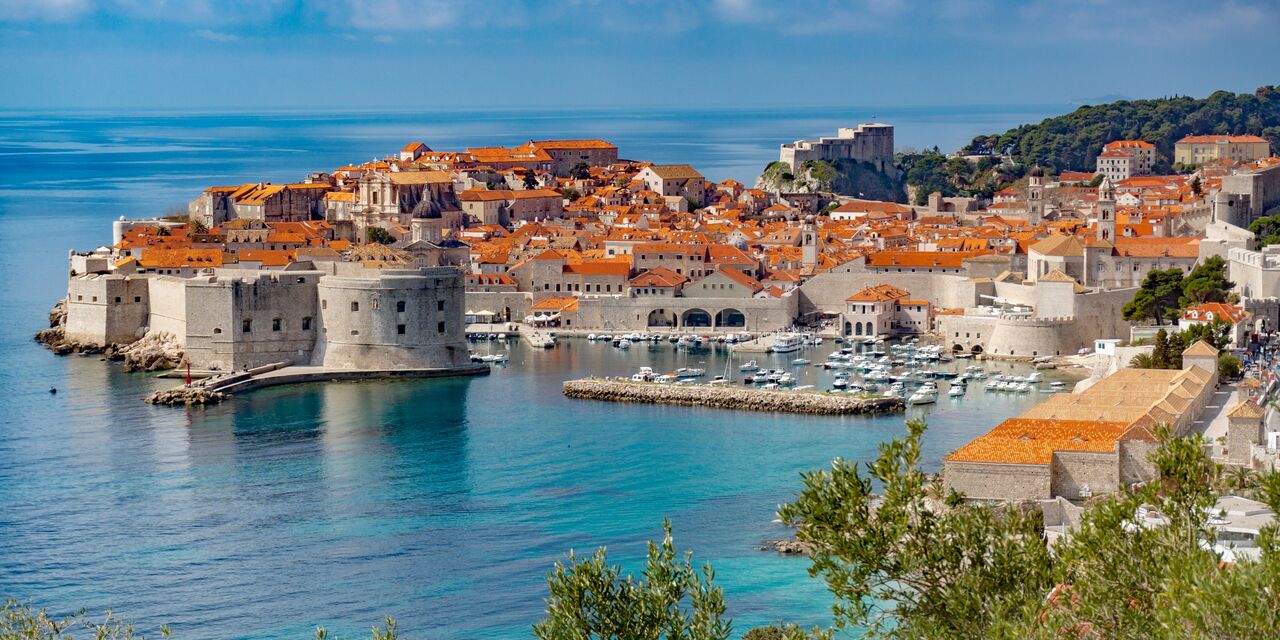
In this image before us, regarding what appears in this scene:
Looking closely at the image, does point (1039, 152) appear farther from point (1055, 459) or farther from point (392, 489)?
point (1055, 459)

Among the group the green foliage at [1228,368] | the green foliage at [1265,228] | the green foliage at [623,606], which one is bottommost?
the green foliage at [623,606]

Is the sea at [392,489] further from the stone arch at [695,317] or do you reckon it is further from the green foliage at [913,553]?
the green foliage at [913,553]

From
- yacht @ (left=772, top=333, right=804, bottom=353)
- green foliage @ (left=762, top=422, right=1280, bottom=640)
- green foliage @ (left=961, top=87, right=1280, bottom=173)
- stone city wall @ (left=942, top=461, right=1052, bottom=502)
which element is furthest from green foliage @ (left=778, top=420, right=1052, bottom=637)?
green foliage @ (left=961, top=87, right=1280, bottom=173)

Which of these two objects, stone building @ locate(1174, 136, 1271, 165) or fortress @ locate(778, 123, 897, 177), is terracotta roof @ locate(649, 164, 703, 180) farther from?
stone building @ locate(1174, 136, 1271, 165)

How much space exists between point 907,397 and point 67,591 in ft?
43.2

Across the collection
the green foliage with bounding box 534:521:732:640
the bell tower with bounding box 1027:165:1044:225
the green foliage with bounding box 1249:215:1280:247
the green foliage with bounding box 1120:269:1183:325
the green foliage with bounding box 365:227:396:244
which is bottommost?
the green foliage with bounding box 534:521:732:640

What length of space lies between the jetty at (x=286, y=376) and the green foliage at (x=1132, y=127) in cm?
3869

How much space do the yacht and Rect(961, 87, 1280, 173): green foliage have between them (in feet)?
109

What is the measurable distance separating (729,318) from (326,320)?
27.8 feet

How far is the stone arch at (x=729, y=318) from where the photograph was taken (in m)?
36.3

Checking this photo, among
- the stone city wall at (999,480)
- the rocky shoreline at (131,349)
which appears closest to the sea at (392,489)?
the rocky shoreline at (131,349)

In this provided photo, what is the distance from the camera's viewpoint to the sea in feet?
54.9

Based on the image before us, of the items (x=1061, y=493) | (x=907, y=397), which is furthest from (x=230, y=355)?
(x=1061, y=493)

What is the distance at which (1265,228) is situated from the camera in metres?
38.2
